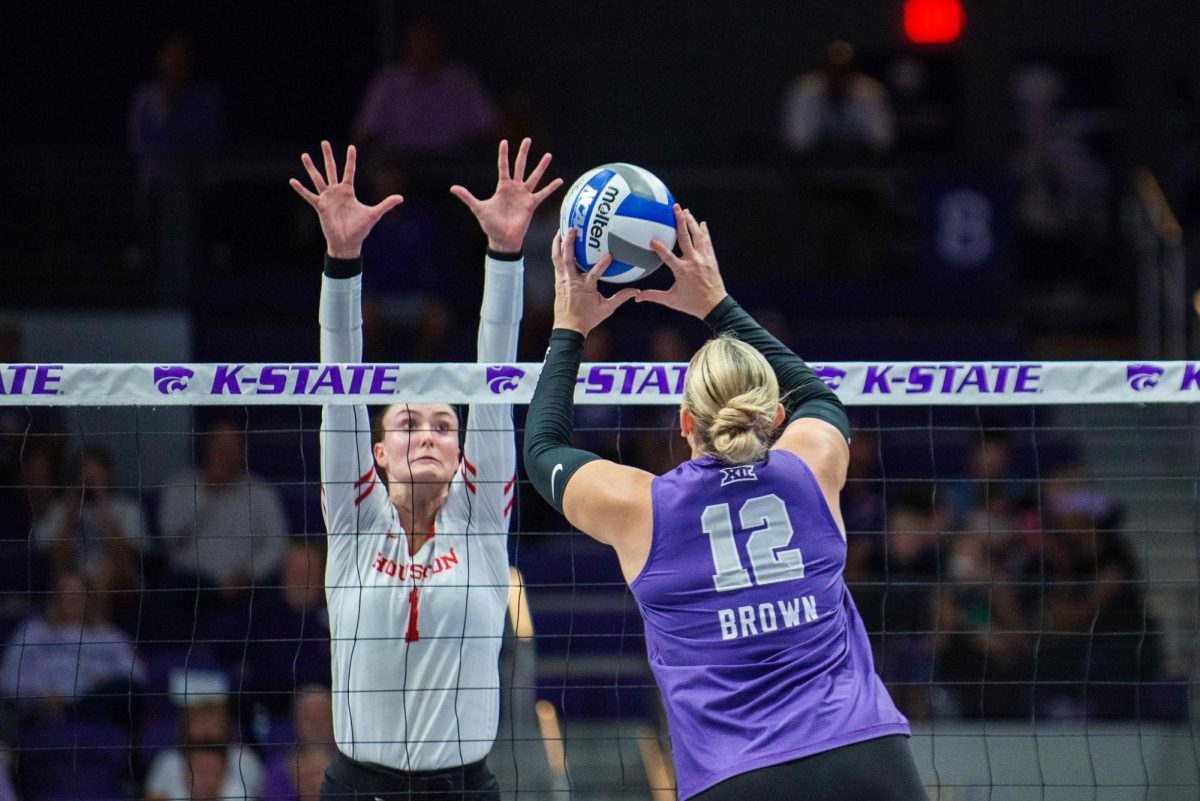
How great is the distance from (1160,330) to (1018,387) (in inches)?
335

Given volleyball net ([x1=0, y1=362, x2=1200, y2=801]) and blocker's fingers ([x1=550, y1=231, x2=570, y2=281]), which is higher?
blocker's fingers ([x1=550, y1=231, x2=570, y2=281])

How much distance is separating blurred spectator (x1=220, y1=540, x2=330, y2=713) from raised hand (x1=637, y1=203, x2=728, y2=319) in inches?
185

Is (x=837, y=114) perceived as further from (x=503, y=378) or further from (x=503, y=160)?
(x=503, y=160)

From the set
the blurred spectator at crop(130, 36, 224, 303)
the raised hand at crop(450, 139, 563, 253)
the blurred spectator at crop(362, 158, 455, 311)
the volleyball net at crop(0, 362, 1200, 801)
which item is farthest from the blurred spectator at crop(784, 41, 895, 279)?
the raised hand at crop(450, 139, 563, 253)

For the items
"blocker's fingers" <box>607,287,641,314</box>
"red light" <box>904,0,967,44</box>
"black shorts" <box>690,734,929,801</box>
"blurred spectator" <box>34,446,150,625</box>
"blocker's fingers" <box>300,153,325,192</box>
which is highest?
"red light" <box>904,0,967,44</box>

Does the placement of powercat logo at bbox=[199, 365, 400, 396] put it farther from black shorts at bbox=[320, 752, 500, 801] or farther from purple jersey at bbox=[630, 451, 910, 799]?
purple jersey at bbox=[630, 451, 910, 799]

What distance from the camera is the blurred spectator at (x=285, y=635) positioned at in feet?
27.2

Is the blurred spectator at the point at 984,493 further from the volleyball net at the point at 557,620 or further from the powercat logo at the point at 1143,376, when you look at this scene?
the powercat logo at the point at 1143,376

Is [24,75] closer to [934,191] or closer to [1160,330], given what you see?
[934,191]

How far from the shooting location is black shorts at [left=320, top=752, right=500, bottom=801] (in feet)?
15.5

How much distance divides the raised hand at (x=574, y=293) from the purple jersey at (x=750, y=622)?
0.50 metres

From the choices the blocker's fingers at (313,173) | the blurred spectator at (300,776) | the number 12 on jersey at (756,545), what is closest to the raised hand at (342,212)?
the blocker's fingers at (313,173)

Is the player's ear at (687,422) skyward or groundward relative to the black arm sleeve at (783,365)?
groundward

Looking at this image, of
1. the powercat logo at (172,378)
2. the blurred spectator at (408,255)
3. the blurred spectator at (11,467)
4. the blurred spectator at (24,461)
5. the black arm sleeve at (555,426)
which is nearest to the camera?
the black arm sleeve at (555,426)
